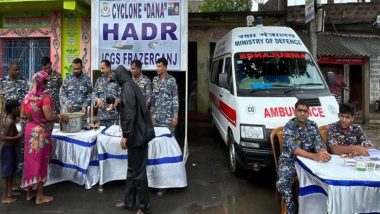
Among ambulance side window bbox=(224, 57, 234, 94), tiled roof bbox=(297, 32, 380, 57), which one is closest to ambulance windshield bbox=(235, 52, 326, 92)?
ambulance side window bbox=(224, 57, 234, 94)

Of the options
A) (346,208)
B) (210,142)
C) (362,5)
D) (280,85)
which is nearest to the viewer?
(346,208)

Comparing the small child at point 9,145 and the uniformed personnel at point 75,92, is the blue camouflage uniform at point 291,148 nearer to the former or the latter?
the small child at point 9,145

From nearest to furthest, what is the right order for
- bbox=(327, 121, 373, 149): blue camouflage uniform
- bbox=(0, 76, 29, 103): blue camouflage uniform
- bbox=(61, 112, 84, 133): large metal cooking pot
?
1. bbox=(327, 121, 373, 149): blue camouflage uniform
2. bbox=(61, 112, 84, 133): large metal cooking pot
3. bbox=(0, 76, 29, 103): blue camouflage uniform

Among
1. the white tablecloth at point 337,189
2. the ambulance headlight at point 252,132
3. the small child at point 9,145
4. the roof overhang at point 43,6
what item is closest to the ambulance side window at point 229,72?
the ambulance headlight at point 252,132

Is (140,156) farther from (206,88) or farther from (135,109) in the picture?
(206,88)

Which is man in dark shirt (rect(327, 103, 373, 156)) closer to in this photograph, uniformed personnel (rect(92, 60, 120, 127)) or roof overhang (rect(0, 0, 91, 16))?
uniformed personnel (rect(92, 60, 120, 127))

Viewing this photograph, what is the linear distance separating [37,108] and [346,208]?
3.66 meters

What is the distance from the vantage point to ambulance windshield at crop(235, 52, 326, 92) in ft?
20.6

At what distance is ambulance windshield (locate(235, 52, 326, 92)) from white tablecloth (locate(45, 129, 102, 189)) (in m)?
2.46

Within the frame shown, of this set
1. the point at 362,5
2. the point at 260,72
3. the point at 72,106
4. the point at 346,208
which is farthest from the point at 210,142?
the point at 362,5

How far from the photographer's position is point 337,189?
10.9 feet

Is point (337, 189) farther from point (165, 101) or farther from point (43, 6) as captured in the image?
point (43, 6)

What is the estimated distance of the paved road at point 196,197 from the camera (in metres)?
5.00

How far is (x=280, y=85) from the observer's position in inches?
247
